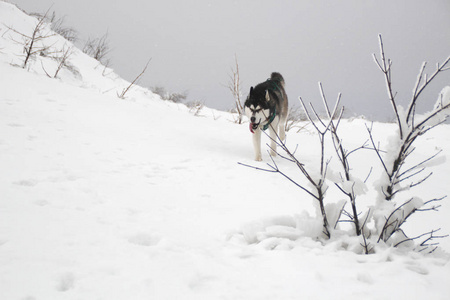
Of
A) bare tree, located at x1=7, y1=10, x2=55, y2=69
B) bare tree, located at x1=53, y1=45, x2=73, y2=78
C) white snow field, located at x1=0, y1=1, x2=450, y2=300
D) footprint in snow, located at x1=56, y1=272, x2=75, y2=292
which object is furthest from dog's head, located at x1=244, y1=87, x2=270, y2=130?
bare tree, located at x1=53, y1=45, x2=73, y2=78

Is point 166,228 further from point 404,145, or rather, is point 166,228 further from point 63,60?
point 63,60

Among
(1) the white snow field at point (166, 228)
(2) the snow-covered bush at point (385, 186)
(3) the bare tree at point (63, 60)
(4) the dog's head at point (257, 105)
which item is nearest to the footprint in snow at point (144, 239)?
(1) the white snow field at point (166, 228)

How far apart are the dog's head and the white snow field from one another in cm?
78

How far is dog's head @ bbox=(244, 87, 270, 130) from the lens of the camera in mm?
4672

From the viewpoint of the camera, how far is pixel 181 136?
5652mm

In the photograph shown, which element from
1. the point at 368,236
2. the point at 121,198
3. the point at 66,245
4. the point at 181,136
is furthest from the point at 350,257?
the point at 181,136

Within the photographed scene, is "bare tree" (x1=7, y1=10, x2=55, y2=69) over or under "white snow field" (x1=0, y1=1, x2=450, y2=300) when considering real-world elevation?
over

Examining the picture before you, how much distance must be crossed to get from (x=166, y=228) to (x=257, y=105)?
124 inches

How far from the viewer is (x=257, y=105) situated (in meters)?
4.70

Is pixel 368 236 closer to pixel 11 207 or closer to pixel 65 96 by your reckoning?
pixel 11 207

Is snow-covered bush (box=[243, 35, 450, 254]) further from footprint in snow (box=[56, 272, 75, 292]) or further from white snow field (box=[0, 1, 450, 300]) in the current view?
footprint in snow (box=[56, 272, 75, 292])

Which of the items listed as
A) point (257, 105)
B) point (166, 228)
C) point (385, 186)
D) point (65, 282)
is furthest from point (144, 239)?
point (257, 105)

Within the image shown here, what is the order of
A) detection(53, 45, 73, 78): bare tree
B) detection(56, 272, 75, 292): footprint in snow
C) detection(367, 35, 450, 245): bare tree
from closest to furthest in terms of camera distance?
detection(56, 272, 75, 292): footprint in snow, detection(367, 35, 450, 245): bare tree, detection(53, 45, 73, 78): bare tree

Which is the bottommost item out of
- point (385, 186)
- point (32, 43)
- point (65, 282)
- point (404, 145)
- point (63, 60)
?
point (65, 282)
